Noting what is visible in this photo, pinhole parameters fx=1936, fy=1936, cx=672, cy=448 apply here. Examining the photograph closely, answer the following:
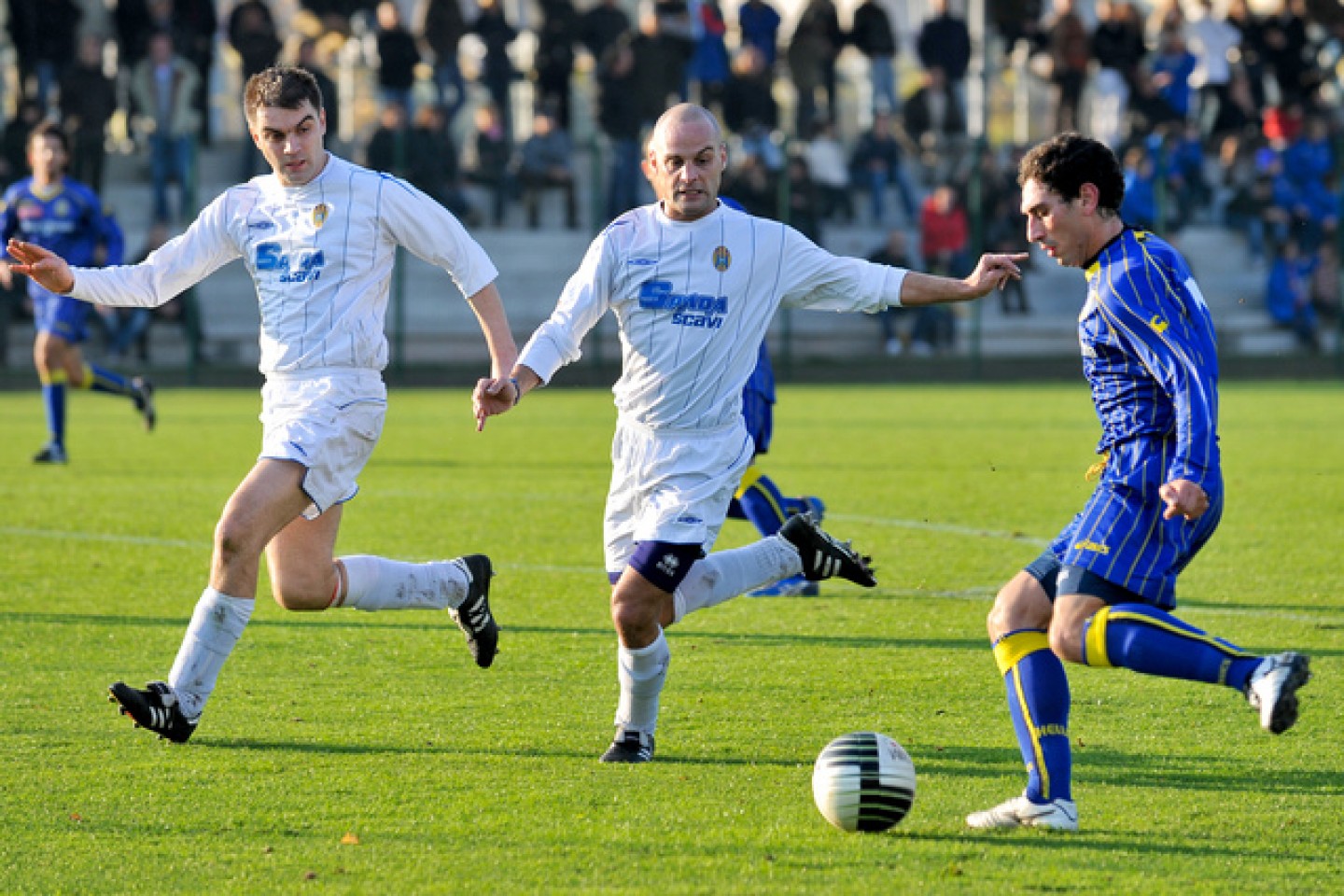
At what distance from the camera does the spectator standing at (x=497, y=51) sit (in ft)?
75.3

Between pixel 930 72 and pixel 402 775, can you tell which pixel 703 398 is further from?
pixel 930 72

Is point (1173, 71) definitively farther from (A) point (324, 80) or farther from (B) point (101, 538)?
(B) point (101, 538)

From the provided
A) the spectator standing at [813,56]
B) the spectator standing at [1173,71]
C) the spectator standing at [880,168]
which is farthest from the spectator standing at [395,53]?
the spectator standing at [1173,71]

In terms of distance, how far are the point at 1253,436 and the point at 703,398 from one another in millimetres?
11398

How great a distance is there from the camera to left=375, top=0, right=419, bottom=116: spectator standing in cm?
2228

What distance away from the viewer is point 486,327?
605 cm

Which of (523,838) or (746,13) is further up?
(746,13)

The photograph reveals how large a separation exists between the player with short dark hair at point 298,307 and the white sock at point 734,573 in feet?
2.88

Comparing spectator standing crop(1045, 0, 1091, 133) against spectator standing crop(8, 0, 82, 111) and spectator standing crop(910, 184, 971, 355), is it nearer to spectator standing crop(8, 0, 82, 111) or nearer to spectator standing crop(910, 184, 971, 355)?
spectator standing crop(910, 184, 971, 355)

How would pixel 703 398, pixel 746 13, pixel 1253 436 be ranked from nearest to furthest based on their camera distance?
1. pixel 703 398
2. pixel 1253 436
3. pixel 746 13

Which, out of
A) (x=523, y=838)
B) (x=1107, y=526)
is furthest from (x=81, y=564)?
(x=1107, y=526)

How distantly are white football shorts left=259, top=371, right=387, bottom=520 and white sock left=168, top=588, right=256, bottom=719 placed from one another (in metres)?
0.39

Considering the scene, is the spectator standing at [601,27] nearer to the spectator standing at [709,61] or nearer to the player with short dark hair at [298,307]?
the spectator standing at [709,61]

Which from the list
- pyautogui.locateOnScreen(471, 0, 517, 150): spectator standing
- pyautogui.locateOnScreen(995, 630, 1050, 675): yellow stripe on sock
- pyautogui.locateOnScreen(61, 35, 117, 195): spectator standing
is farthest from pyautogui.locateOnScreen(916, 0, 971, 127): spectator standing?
pyautogui.locateOnScreen(995, 630, 1050, 675): yellow stripe on sock
